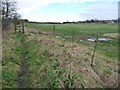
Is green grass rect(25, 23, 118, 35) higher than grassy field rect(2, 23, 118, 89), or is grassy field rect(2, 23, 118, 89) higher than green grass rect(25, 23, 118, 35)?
green grass rect(25, 23, 118, 35)

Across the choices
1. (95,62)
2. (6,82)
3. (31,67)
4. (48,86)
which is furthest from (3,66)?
(95,62)

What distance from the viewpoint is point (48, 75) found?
14602 mm

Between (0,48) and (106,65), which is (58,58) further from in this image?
(0,48)

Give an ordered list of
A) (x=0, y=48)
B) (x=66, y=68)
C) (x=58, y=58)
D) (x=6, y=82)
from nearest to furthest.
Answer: (x=6, y=82) < (x=66, y=68) < (x=58, y=58) < (x=0, y=48)

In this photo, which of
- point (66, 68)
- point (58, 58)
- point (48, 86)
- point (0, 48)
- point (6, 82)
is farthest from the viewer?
point (0, 48)

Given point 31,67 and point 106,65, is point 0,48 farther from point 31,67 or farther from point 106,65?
point 106,65

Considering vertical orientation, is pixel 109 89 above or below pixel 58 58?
below

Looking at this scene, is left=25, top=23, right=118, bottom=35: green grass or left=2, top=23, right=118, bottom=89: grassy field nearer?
left=2, top=23, right=118, bottom=89: grassy field

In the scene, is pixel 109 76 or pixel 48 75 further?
pixel 109 76

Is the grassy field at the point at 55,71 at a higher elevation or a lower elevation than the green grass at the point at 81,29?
lower

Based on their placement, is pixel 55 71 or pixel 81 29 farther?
pixel 81 29

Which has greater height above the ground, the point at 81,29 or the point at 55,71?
the point at 81,29

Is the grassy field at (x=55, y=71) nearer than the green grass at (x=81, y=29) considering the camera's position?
Yes

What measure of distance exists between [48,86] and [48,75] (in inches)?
57.2
